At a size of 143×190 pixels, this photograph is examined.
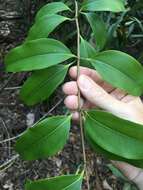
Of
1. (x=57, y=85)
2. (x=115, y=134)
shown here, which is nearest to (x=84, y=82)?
(x=57, y=85)

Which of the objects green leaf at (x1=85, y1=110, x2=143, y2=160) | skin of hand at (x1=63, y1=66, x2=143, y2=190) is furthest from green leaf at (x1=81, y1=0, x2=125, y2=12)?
green leaf at (x1=85, y1=110, x2=143, y2=160)

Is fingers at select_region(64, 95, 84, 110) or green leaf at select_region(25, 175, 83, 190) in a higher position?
fingers at select_region(64, 95, 84, 110)

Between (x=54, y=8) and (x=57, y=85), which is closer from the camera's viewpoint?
(x=57, y=85)

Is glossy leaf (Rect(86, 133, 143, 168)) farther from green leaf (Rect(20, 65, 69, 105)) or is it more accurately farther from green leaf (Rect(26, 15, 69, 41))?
green leaf (Rect(26, 15, 69, 41))

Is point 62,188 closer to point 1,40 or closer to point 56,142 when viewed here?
point 56,142

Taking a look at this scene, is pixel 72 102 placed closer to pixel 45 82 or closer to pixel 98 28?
pixel 45 82
